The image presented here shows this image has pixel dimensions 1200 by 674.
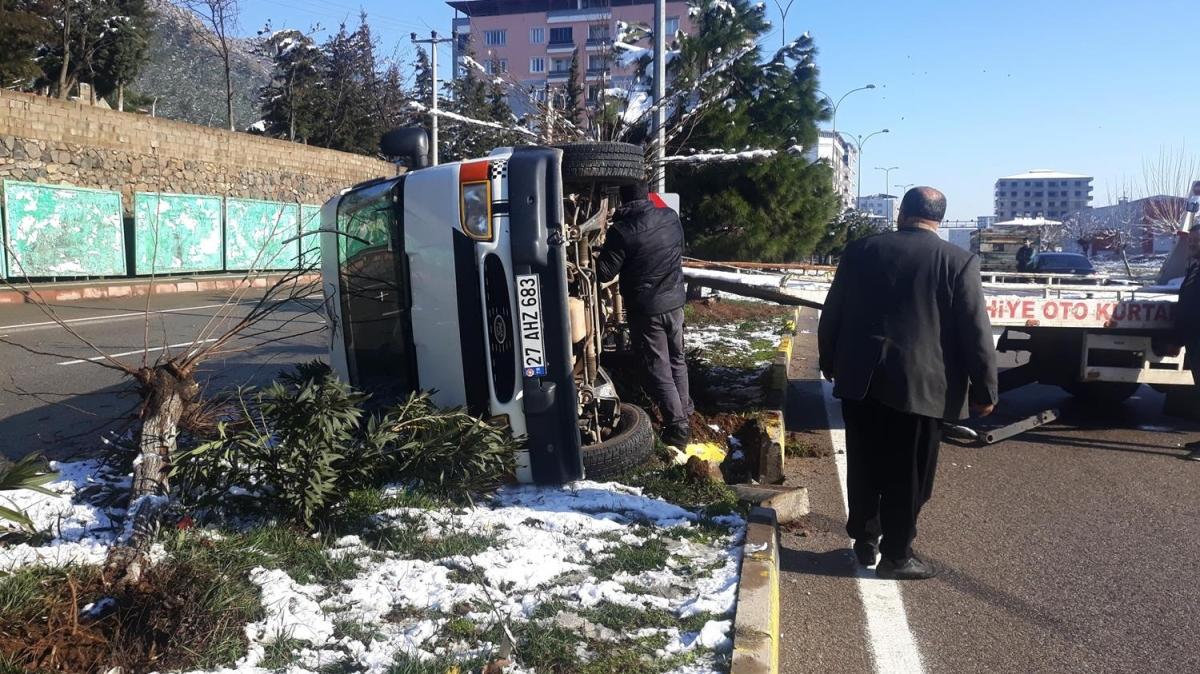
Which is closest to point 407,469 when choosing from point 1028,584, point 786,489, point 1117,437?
point 786,489

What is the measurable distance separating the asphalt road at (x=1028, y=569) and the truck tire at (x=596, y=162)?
7.62ft

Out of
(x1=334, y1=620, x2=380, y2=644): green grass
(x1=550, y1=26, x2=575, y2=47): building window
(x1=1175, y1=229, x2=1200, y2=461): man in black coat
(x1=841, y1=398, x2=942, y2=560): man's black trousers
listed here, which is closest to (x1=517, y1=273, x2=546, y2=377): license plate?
(x1=841, y1=398, x2=942, y2=560): man's black trousers

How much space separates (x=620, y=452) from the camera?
5.44 metres

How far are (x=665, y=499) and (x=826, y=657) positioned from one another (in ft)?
4.87

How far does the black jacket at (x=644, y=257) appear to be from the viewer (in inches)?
236

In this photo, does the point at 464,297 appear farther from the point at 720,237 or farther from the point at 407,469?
the point at 720,237

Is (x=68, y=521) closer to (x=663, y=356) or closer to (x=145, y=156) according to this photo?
(x=663, y=356)

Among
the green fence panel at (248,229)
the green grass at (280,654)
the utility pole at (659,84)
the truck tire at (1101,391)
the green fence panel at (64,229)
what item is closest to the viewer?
the green grass at (280,654)

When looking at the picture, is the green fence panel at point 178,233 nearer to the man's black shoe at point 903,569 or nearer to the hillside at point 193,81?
the man's black shoe at point 903,569

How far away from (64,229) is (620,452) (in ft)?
57.3

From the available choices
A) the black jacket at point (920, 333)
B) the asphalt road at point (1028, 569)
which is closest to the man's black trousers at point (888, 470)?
the black jacket at point (920, 333)

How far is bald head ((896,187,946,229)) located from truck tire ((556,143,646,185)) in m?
1.78

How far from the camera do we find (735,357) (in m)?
10.6

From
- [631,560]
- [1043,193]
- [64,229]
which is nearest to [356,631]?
[631,560]
